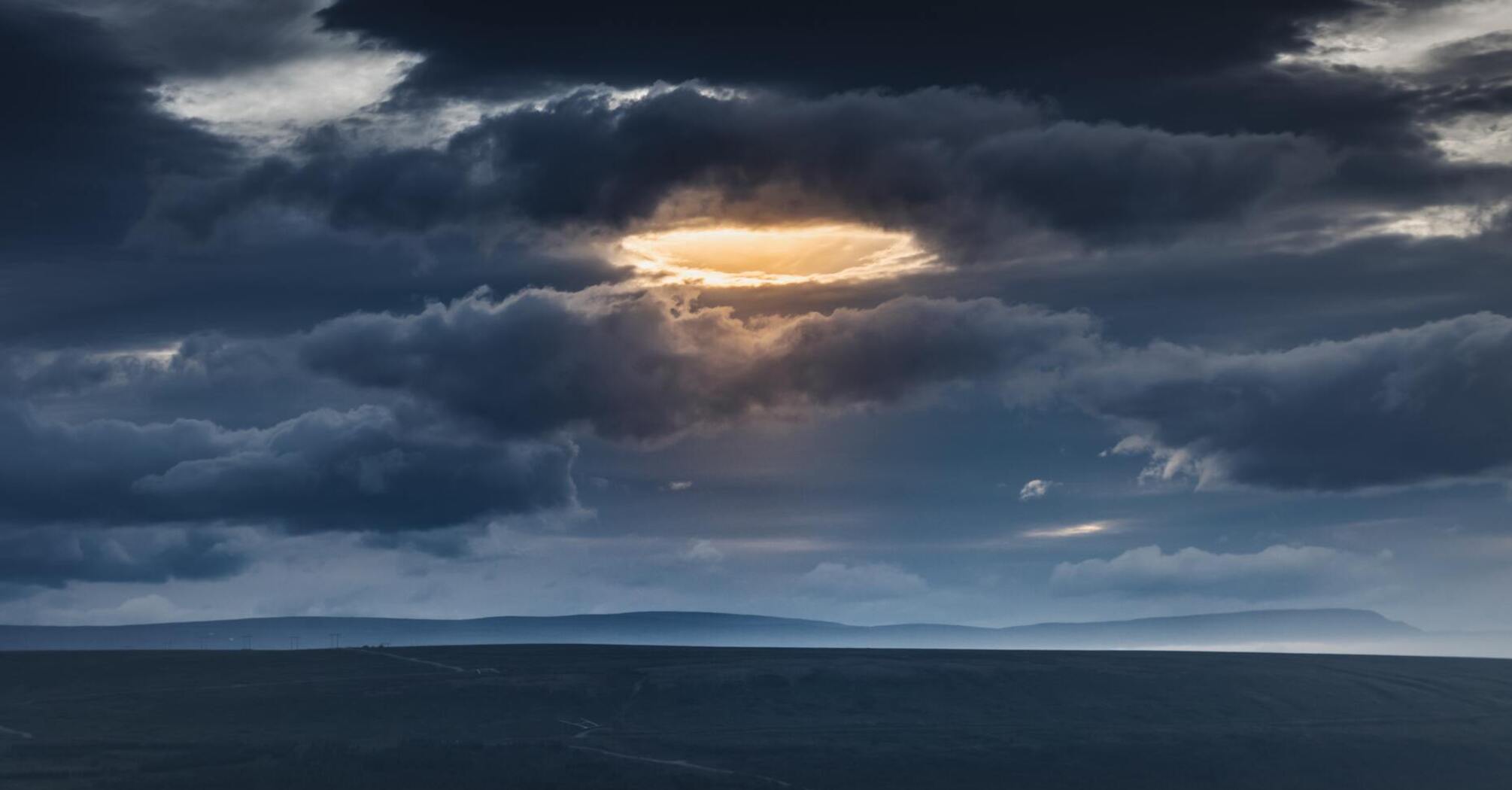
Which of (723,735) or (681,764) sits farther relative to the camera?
(723,735)

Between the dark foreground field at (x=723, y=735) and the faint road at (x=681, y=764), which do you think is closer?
the faint road at (x=681, y=764)

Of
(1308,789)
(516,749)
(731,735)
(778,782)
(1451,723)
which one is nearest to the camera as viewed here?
(778,782)

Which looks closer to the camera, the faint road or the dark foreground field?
the faint road

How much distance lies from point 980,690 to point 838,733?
39.3 m

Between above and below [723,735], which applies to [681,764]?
below

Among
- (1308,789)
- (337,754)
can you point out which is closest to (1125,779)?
(1308,789)

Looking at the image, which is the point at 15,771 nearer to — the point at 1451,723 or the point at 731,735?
the point at 731,735

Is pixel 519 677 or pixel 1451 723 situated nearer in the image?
pixel 1451 723

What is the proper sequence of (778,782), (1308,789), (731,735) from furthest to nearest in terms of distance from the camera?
1. (731,735)
2. (1308,789)
3. (778,782)

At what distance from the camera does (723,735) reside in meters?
160

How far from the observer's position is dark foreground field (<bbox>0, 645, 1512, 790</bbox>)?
5241 inches

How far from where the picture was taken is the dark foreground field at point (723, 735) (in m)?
133

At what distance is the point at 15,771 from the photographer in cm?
13175

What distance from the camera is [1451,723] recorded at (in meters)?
177
